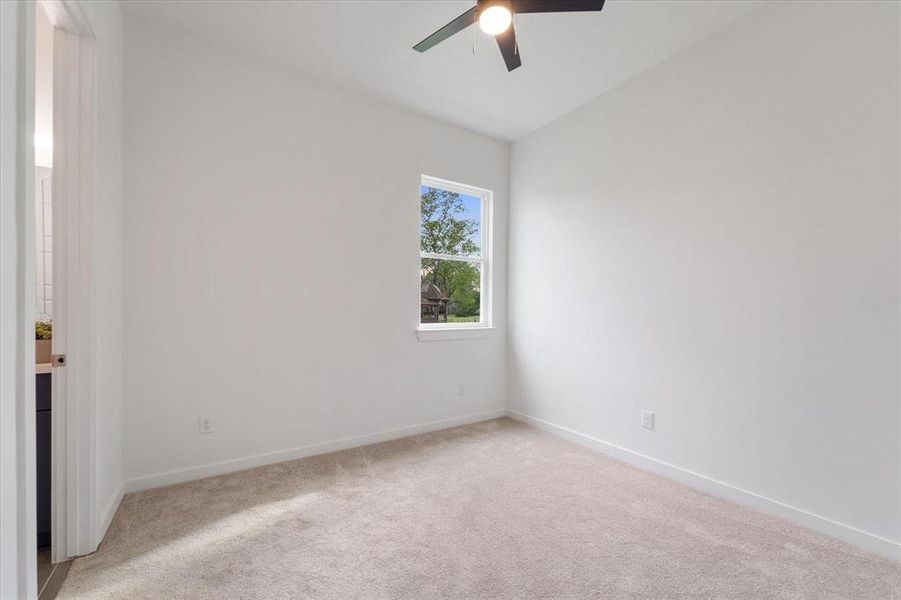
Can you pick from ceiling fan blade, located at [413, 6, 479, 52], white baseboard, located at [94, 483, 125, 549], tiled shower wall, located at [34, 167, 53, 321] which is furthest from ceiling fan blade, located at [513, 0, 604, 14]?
white baseboard, located at [94, 483, 125, 549]

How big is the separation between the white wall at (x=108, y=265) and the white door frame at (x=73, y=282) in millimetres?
46

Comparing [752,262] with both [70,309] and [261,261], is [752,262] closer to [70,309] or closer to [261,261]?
[261,261]

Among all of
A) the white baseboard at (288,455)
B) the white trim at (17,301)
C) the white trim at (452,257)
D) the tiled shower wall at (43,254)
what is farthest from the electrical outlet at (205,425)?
the white trim at (452,257)

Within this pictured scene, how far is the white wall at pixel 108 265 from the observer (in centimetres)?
201

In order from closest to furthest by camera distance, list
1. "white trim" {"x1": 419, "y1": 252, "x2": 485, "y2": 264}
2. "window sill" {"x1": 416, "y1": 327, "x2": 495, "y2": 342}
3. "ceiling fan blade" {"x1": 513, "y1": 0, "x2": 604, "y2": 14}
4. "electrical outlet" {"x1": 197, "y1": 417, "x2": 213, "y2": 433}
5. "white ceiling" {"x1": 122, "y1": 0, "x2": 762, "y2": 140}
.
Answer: "ceiling fan blade" {"x1": 513, "y1": 0, "x2": 604, "y2": 14}
"white ceiling" {"x1": 122, "y1": 0, "x2": 762, "y2": 140}
"electrical outlet" {"x1": 197, "y1": 417, "x2": 213, "y2": 433}
"window sill" {"x1": 416, "y1": 327, "x2": 495, "y2": 342}
"white trim" {"x1": 419, "y1": 252, "x2": 485, "y2": 264}

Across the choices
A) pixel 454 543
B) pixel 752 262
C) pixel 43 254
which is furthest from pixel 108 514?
pixel 752 262

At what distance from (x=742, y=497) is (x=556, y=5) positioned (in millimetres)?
2903

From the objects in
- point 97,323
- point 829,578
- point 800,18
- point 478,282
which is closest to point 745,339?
point 829,578

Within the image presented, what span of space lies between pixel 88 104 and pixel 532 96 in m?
2.86

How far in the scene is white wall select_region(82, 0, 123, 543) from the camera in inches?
79.1

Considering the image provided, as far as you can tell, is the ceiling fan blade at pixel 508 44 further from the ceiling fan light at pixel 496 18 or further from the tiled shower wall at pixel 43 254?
the tiled shower wall at pixel 43 254

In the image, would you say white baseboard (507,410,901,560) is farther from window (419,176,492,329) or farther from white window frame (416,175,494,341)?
window (419,176,492,329)

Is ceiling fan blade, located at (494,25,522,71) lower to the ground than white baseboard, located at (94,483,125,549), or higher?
higher

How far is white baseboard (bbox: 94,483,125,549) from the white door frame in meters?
0.07
